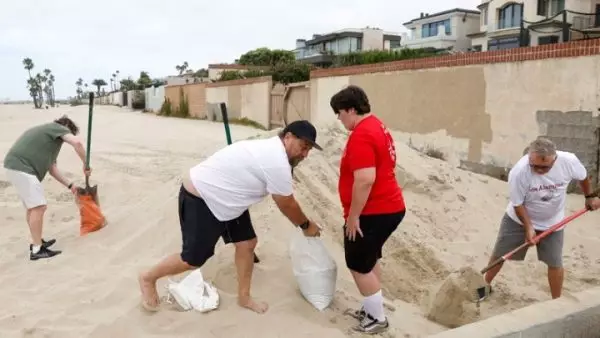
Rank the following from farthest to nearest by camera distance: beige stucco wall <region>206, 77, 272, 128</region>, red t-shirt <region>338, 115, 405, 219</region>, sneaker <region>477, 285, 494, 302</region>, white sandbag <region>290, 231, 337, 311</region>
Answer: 1. beige stucco wall <region>206, 77, 272, 128</region>
2. sneaker <region>477, 285, 494, 302</region>
3. white sandbag <region>290, 231, 337, 311</region>
4. red t-shirt <region>338, 115, 405, 219</region>

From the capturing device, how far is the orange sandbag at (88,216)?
5711 mm

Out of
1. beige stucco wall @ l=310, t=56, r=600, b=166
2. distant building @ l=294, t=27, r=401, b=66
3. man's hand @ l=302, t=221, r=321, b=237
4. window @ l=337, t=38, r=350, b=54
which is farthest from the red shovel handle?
window @ l=337, t=38, r=350, b=54

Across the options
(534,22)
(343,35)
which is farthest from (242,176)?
(343,35)

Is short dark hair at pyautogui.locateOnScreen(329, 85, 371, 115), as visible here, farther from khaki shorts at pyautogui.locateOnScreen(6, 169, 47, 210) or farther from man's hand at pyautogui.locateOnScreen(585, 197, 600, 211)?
khaki shorts at pyautogui.locateOnScreen(6, 169, 47, 210)

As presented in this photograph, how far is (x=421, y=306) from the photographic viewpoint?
429cm

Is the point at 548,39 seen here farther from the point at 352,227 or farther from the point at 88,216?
the point at 352,227

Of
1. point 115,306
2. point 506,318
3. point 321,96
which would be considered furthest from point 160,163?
point 506,318

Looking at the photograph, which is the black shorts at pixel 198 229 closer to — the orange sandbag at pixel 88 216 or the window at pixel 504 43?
the orange sandbag at pixel 88 216

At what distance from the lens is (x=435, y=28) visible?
4828 cm

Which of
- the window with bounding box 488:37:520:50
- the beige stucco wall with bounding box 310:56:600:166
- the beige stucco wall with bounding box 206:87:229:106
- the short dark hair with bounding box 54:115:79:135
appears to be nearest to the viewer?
the short dark hair with bounding box 54:115:79:135

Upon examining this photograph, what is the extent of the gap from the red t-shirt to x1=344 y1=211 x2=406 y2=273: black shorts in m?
0.04

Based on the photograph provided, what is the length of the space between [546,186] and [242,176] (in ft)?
7.40

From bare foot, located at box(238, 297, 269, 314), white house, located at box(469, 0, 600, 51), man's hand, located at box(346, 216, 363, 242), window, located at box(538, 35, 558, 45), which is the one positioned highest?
white house, located at box(469, 0, 600, 51)

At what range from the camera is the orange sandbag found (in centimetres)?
571
